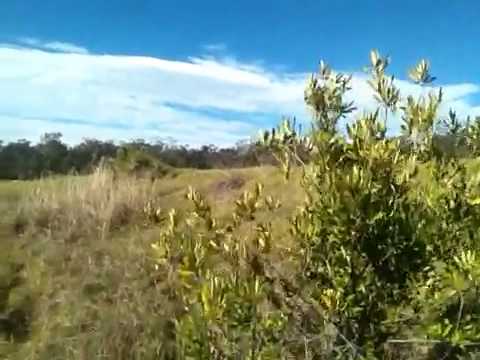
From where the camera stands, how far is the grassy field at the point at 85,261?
739 centimetres

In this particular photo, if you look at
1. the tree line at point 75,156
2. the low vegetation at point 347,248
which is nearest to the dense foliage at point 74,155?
the tree line at point 75,156

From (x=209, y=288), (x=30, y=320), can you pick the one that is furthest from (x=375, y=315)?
(x=30, y=320)

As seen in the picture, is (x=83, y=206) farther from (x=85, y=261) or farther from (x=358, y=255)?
(x=358, y=255)

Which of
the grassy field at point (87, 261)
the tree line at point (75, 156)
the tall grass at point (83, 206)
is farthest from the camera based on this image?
the tree line at point (75, 156)

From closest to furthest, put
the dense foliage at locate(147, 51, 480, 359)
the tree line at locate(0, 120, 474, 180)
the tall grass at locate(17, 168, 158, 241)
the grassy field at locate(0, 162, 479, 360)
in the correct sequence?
the dense foliage at locate(147, 51, 480, 359)
the grassy field at locate(0, 162, 479, 360)
the tall grass at locate(17, 168, 158, 241)
the tree line at locate(0, 120, 474, 180)

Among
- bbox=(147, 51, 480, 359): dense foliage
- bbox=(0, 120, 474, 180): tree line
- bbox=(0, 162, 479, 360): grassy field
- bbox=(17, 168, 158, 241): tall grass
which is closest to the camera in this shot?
bbox=(147, 51, 480, 359): dense foliage

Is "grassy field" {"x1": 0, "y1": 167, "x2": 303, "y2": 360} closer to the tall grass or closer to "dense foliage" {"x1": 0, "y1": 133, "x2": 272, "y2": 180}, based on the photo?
the tall grass

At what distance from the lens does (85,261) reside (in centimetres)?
1016

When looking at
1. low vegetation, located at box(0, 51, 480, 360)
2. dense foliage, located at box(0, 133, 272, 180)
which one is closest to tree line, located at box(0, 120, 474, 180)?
dense foliage, located at box(0, 133, 272, 180)

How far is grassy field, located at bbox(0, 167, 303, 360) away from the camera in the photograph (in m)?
7.39

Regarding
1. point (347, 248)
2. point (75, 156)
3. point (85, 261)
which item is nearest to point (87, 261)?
point (85, 261)

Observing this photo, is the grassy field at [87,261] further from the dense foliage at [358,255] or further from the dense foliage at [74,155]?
the dense foliage at [74,155]

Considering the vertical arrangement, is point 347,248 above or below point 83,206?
above

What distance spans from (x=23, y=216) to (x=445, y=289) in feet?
35.3
